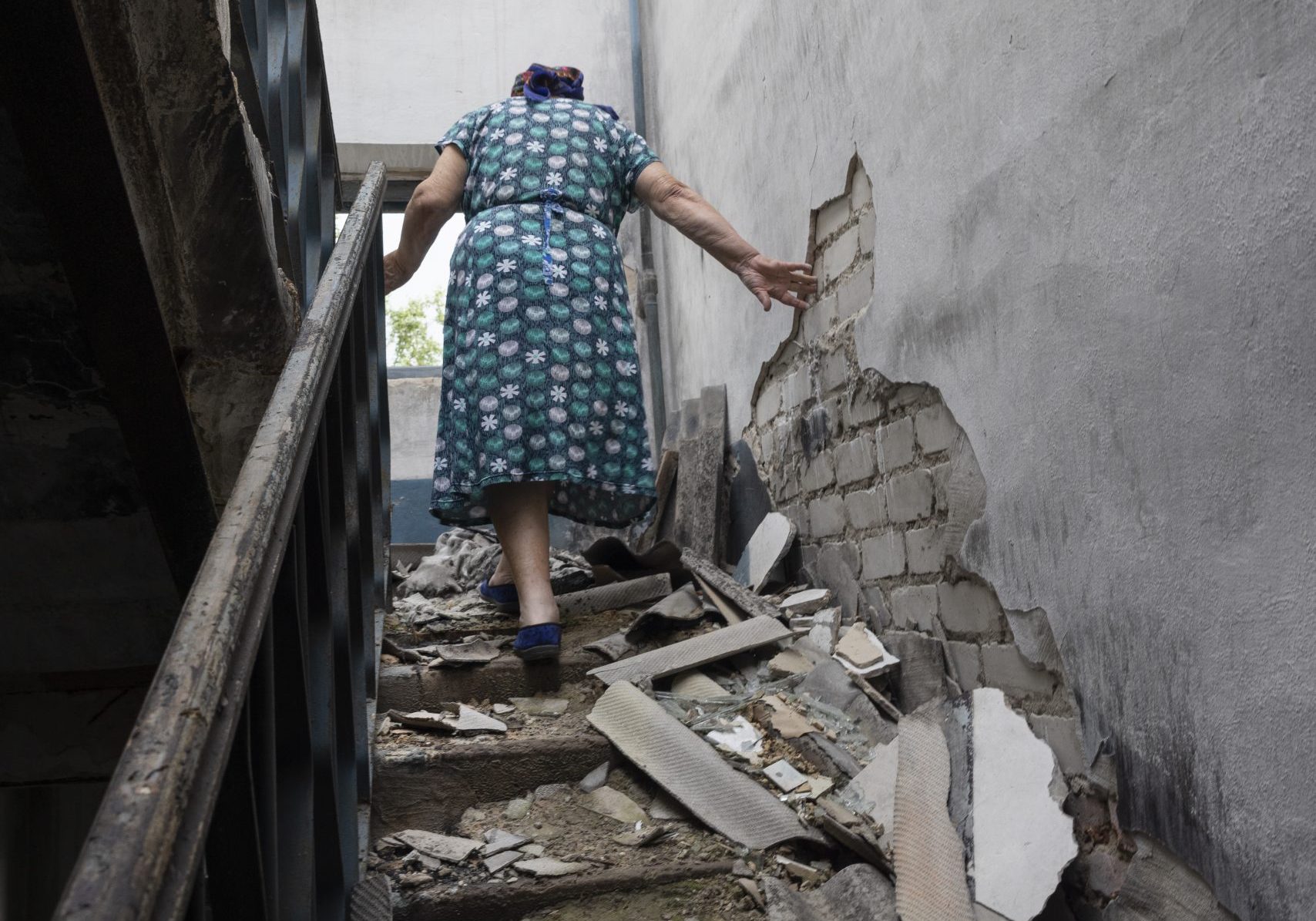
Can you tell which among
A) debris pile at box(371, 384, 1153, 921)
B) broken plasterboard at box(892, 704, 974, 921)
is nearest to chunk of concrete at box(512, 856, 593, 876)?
debris pile at box(371, 384, 1153, 921)

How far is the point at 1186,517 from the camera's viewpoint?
140cm

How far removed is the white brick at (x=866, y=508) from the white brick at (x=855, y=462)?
1.4 inches

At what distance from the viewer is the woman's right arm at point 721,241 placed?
2.84 m

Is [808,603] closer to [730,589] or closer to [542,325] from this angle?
[730,589]

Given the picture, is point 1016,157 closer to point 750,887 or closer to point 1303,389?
point 1303,389

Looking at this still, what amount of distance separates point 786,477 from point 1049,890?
1757 millimetres

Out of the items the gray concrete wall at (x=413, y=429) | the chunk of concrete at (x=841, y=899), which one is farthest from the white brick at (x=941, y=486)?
the gray concrete wall at (x=413, y=429)

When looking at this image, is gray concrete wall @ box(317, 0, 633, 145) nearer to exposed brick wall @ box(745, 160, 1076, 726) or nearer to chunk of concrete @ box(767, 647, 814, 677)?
exposed brick wall @ box(745, 160, 1076, 726)

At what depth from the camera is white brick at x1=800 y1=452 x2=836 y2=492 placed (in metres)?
2.89

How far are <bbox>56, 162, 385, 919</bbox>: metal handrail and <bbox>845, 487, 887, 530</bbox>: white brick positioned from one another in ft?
5.00

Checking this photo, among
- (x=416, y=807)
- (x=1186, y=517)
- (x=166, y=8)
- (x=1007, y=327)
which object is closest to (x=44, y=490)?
(x=416, y=807)

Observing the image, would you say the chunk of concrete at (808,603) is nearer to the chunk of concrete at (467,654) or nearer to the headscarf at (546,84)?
the chunk of concrete at (467,654)

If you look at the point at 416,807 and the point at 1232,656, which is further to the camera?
the point at 416,807

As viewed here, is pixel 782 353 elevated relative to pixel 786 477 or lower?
elevated
